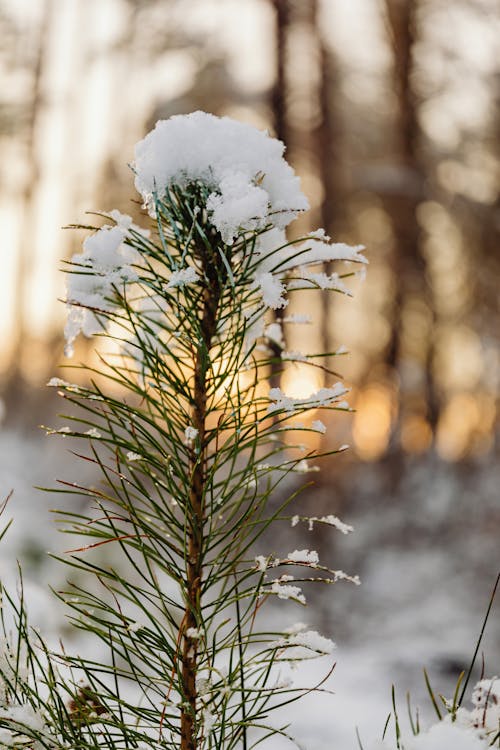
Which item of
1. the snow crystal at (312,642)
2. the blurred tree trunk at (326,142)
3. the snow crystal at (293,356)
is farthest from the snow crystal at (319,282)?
the blurred tree trunk at (326,142)

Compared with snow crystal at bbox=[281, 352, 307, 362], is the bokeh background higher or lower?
higher

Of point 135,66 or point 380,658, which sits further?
point 135,66

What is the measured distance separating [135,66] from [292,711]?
893 centimetres

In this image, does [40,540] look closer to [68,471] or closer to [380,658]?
[380,658]

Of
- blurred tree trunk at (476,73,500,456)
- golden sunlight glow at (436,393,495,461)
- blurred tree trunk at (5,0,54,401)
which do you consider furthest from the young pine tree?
blurred tree trunk at (5,0,54,401)

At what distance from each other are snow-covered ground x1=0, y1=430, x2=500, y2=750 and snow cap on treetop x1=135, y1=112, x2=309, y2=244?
7.43ft

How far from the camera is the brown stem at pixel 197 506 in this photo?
0.93m

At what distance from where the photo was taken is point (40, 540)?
5.67 metres

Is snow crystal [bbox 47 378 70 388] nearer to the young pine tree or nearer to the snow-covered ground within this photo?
the young pine tree

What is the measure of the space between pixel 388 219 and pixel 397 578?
4930mm

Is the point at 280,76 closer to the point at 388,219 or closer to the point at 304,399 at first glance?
the point at 388,219

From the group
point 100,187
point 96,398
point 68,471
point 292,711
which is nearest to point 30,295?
point 100,187

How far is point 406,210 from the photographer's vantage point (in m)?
8.19

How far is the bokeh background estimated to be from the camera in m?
5.93
